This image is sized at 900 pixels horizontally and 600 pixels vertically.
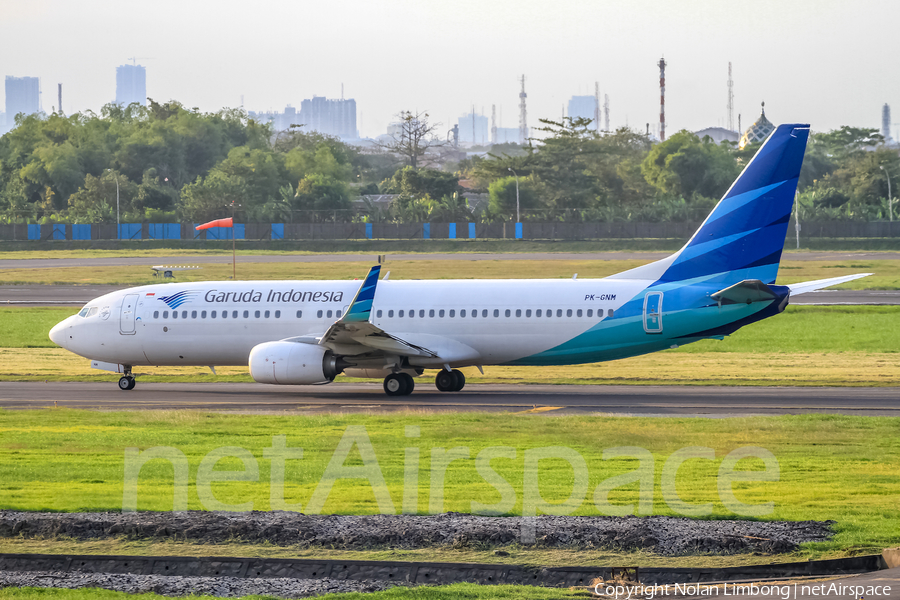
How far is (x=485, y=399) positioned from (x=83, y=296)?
45296 mm

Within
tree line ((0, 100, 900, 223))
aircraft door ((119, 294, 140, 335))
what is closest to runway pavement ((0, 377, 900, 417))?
aircraft door ((119, 294, 140, 335))

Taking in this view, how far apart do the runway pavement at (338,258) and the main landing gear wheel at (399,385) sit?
62155mm

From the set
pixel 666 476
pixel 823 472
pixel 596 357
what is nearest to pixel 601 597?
pixel 666 476

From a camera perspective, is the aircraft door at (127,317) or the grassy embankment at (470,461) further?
the aircraft door at (127,317)

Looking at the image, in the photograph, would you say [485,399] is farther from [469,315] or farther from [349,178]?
[349,178]

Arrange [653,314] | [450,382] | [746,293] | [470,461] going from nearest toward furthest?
[470,461] → [746,293] → [653,314] → [450,382]

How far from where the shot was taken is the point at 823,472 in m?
17.8

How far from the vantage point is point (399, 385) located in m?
31.2

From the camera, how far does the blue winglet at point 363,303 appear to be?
29.2 metres

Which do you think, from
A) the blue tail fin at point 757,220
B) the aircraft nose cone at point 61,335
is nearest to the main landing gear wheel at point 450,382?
the blue tail fin at point 757,220

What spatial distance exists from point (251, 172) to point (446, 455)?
437 ft

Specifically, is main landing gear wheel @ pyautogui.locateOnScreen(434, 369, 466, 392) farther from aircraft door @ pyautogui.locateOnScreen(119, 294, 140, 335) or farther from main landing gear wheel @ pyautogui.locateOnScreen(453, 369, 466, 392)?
aircraft door @ pyautogui.locateOnScreen(119, 294, 140, 335)

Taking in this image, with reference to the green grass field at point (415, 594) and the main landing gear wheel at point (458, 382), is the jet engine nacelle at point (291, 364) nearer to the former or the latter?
the main landing gear wheel at point (458, 382)
